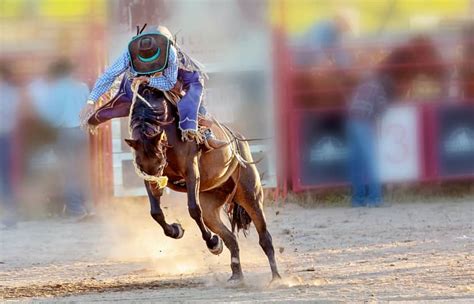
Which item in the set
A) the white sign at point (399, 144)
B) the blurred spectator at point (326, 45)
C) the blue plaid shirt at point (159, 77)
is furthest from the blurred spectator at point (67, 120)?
the blue plaid shirt at point (159, 77)

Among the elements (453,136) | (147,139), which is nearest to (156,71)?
(147,139)

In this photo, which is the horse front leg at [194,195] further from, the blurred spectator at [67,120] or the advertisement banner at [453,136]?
the advertisement banner at [453,136]

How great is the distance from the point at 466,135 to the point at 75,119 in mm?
4407

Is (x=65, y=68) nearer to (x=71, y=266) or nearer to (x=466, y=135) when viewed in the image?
(x=71, y=266)

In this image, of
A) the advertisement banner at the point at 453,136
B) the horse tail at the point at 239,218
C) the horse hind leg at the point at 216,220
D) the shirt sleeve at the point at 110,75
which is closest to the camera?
the shirt sleeve at the point at 110,75

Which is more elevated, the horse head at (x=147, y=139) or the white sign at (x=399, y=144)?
the horse head at (x=147, y=139)

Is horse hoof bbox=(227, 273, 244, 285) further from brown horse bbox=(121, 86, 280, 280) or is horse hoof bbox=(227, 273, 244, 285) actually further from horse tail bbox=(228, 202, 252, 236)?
horse tail bbox=(228, 202, 252, 236)

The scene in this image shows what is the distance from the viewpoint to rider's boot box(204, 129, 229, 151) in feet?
24.7

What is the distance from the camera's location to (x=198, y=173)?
24.1 ft

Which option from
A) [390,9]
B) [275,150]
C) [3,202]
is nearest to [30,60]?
[3,202]

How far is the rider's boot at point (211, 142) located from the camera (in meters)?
7.54

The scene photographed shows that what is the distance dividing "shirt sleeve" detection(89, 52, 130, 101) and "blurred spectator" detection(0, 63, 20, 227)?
161 inches

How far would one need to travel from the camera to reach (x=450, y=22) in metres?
12.5

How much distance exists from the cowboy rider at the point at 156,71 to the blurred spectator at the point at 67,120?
12.6 feet
